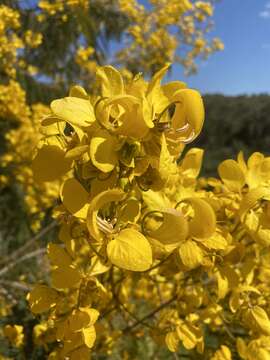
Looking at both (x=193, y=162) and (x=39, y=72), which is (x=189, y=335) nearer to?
(x=193, y=162)

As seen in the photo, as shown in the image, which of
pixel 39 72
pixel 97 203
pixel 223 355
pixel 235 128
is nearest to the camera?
pixel 97 203

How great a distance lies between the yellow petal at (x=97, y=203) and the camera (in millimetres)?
674

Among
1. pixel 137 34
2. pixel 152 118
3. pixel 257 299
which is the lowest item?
pixel 137 34

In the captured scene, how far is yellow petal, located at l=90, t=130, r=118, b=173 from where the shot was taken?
684 millimetres

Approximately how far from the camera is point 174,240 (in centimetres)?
72

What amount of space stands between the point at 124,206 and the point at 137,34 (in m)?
5.04

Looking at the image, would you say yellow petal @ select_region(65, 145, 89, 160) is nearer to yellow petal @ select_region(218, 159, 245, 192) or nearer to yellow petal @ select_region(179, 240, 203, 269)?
yellow petal @ select_region(179, 240, 203, 269)

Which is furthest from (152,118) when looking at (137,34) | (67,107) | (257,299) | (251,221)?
(137,34)

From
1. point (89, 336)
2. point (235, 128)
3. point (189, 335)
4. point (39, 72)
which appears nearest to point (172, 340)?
point (189, 335)

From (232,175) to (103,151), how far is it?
433mm

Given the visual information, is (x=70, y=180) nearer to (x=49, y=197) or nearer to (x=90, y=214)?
(x=90, y=214)

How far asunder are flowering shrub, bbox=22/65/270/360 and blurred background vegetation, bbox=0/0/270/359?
542 mm

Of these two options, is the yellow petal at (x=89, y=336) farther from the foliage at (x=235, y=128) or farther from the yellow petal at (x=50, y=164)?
the foliage at (x=235, y=128)

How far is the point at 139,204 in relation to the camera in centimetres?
79
